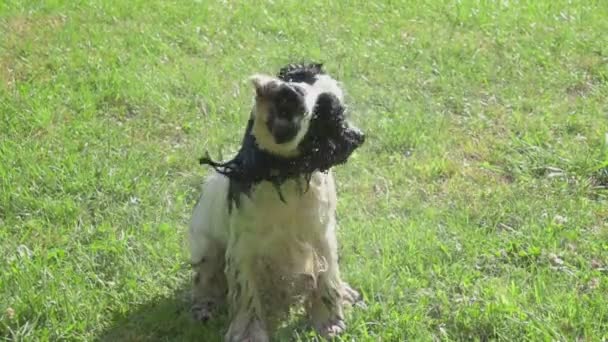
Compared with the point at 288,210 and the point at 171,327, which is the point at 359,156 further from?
the point at 288,210

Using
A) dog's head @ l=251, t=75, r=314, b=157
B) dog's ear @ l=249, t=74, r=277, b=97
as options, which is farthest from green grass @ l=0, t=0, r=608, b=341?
dog's ear @ l=249, t=74, r=277, b=97

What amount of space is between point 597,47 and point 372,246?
12.8ft

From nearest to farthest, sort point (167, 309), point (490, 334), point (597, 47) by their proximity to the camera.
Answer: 1. point (490, 334)
2. point (167, 309)
3. point (597, 47)

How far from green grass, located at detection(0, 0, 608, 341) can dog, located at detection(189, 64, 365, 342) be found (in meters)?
0.17

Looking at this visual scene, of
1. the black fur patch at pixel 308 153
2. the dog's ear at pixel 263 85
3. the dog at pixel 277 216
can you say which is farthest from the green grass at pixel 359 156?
the dog's ear at pixel 263 85

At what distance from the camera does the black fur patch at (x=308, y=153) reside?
358 cm

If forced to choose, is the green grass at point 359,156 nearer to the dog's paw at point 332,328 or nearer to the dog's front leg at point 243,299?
the dog's paw at point 332,328

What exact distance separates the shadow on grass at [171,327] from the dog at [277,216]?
6cm

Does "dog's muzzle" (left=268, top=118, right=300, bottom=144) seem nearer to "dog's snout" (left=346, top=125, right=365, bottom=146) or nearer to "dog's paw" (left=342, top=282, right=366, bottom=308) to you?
"dog's snout" (left=346, top=125, right=365, bottom=146)

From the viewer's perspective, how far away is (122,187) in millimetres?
5516

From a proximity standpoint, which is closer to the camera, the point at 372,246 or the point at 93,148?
the point at 372,246

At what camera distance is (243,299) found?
4.10 metres

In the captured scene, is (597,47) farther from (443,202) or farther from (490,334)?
(490,334)

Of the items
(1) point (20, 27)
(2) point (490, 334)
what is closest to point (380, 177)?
(2) point (490, 334)
